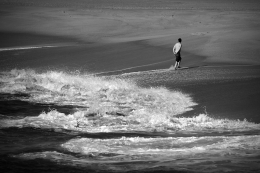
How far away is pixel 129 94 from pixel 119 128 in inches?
158

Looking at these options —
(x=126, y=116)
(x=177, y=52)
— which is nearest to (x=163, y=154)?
(x=126, y=116)

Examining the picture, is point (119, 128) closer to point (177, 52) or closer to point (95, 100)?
point (95, 100)

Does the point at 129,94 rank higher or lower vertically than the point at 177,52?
lower

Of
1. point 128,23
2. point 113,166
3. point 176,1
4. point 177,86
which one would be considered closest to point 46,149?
point 113,166

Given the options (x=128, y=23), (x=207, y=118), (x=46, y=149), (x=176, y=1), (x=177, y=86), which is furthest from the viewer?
(x=176, y=1)

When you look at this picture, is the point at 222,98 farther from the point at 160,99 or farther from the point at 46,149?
the point at 46,149

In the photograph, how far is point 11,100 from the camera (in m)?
15.5

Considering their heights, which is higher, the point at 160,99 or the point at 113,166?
the point at 160,99

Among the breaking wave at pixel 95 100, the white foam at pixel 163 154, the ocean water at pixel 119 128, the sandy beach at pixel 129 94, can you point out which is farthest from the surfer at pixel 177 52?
the white foam at pixel 163 154

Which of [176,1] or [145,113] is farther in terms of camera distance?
[176,1]

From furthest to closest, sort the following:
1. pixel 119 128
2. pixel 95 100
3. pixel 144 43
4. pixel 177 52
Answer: pixel 144 43 < pixel 177 52 < pixel 95 100 < pixel 119 128

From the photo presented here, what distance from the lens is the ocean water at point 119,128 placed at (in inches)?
378

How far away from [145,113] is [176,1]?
136 feet

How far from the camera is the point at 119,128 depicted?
12102mm
